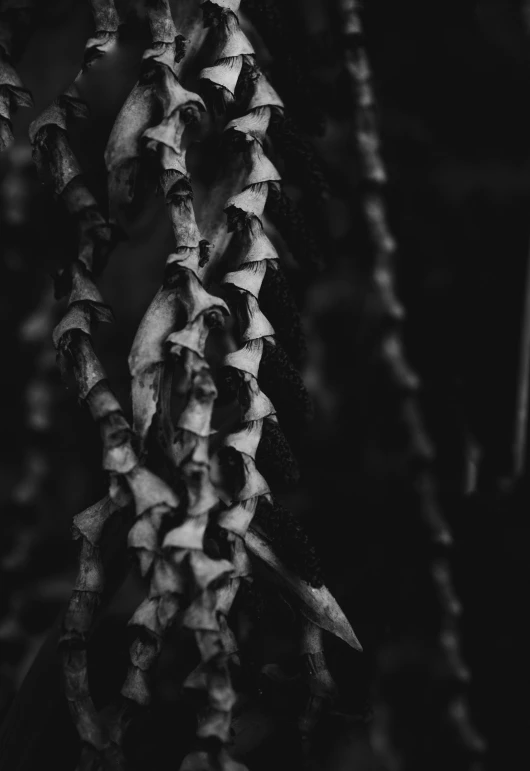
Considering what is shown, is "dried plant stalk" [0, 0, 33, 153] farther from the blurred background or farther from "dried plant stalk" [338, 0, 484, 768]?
"dried plant stalk" [338, 0, 484, 768]

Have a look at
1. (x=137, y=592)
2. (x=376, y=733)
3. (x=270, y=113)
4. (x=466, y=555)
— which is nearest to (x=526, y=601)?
(x=466, y=555)

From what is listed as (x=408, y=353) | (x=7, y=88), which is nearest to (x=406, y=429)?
(x=408, y=353)

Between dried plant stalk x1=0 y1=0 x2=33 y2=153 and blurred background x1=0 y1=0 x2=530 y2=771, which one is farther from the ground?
Result: dried plant stalk x1=0 y1=0 x2=33 y2=153

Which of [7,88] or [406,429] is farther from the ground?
[7,88]

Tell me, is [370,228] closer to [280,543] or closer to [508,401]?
[508,401]

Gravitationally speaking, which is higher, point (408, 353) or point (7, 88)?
point (7, 88)

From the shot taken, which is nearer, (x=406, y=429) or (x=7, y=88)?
(x=7, y=88)

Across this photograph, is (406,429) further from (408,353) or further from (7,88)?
(7,88)

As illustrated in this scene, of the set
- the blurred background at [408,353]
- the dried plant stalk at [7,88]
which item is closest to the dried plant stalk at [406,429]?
the blurred background at [408,353]

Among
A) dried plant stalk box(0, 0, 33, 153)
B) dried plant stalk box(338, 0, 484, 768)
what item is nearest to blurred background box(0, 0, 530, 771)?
dried plant stalk box(338, 0, 484, 768)
